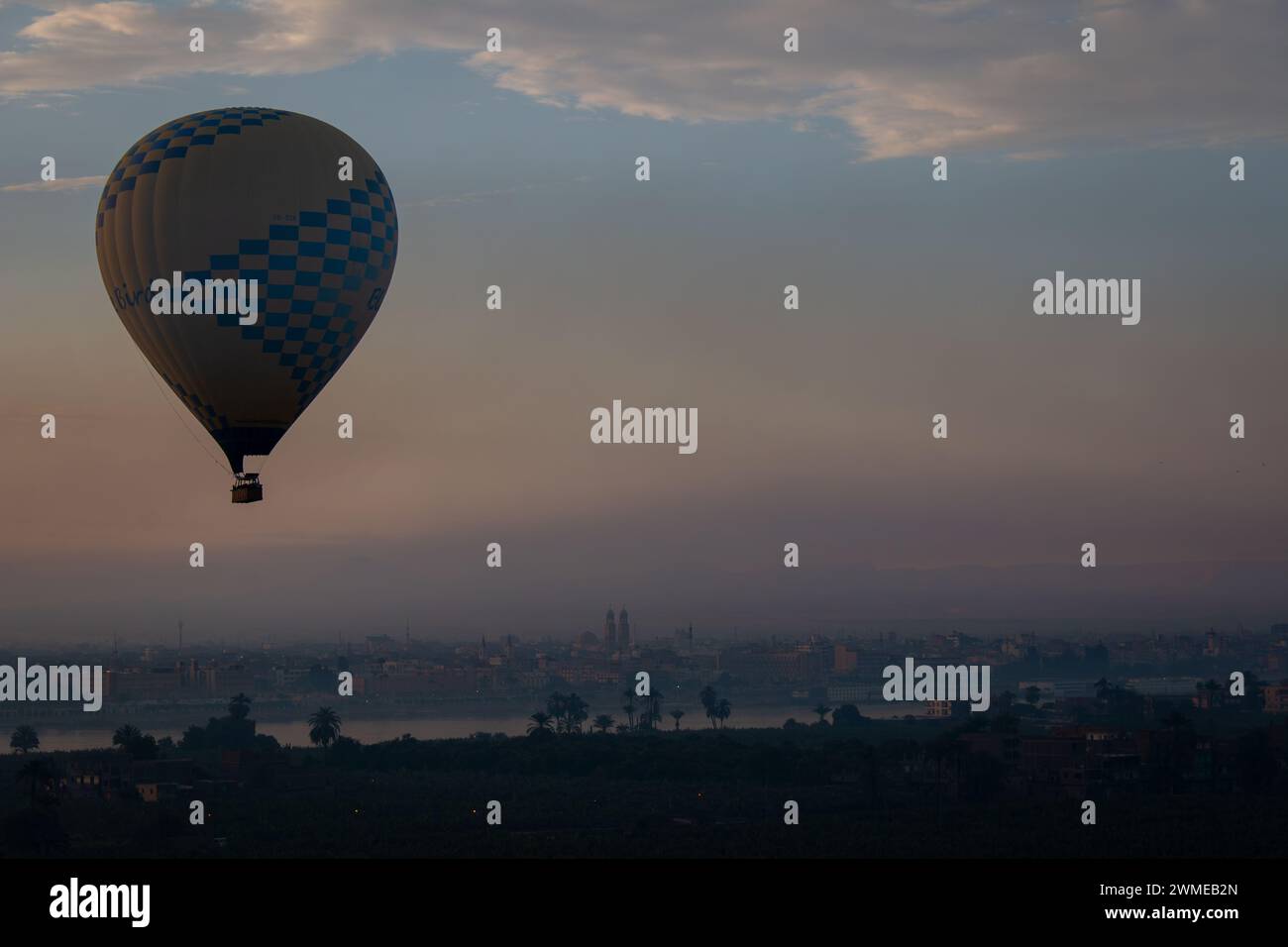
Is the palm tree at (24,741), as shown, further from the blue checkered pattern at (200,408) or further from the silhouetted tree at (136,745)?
the blue checkered pattern at (200,408)

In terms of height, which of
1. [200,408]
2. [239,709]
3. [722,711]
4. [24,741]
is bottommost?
[722,711]

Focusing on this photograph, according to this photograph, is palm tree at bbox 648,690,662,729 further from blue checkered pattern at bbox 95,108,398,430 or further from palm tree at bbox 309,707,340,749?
blue checkered pattern at bbox 95,108,398,430

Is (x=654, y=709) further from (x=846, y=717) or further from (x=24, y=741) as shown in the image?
(x=24, y=741)

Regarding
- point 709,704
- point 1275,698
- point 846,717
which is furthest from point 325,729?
point 1275,698

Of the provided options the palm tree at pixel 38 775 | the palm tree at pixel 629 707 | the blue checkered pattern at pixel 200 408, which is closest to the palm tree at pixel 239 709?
the palm tree at pixel 629 707
